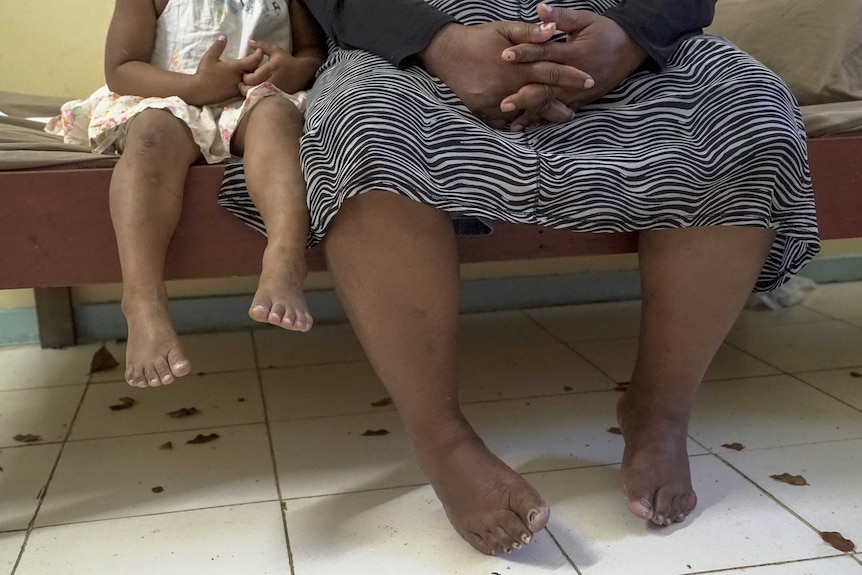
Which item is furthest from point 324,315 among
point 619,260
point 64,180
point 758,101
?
point 758,101

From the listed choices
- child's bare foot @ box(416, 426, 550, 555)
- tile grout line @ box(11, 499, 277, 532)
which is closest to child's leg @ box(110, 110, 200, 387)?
tile grout line @ box(11, 499, 277, 532)

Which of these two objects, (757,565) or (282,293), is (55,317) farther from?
(757,565)

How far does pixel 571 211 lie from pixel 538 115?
0.53 feet

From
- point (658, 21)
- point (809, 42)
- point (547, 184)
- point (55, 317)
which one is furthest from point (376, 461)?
point (809, 42)

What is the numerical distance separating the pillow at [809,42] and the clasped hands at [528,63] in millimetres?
690

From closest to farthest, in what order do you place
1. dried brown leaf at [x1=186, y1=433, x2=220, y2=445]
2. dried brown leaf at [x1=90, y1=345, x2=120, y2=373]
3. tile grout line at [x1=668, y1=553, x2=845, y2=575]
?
1. tile grout line at [x1=668, y1=553, x2=845, y2=575]
2. dried brown leaf at [x1=186, y1=433, x2=220, y2=445]
3. dried brown leaf at [x1=90, y1=345, x2=120, y2=373]

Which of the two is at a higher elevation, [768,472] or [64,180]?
[64,180]

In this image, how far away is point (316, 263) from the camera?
118cm

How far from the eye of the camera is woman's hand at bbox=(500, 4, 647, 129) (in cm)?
108

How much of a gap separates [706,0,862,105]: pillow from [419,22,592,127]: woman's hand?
0.76 metres

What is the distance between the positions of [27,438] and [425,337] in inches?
31.7

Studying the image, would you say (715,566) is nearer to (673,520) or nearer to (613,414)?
(673,520)

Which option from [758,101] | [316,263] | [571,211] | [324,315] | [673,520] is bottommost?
[324,315]

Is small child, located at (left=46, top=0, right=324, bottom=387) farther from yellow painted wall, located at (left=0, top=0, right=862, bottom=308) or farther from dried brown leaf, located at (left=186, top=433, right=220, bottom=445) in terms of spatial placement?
yellow painted wall, located at (left=0, top=0, right=862, bottom=308)
